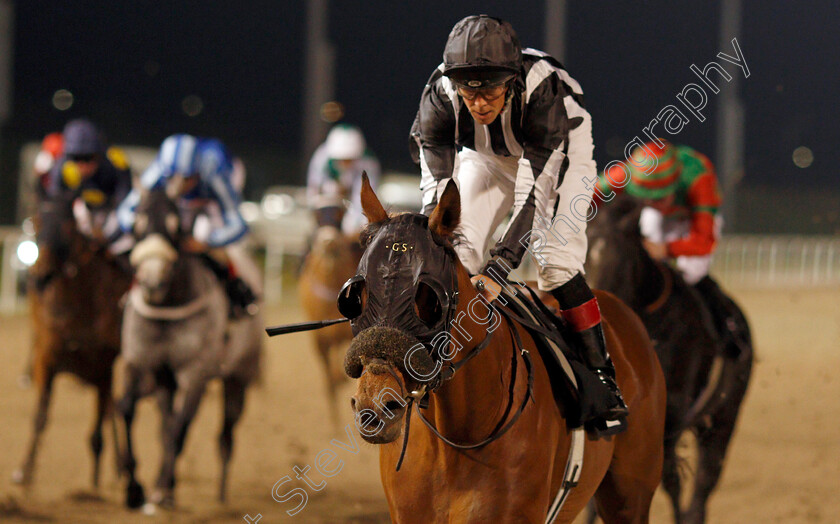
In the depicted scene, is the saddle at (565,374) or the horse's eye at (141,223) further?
the horse's eye at (141,223)

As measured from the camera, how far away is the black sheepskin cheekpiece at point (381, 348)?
2.00 meters

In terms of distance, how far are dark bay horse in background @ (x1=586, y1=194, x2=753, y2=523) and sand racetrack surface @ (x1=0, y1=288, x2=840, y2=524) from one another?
65 cm

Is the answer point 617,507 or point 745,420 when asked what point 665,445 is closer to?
point 617,507

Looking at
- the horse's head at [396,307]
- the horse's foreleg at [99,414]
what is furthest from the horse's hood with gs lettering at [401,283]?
the horse's foreleg at [99,414]

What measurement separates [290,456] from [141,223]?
2.06 metres

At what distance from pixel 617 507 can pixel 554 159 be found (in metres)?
1.31

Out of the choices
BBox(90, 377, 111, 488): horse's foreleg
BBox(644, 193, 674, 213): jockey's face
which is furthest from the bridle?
BBox(90, 377, 111, 488): horse's foreleg

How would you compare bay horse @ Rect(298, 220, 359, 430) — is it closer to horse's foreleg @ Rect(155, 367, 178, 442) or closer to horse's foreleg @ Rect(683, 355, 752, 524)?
horse's foreleg @ Rect(155, 367, 178, 442)

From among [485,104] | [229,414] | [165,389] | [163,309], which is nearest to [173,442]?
[165,389]

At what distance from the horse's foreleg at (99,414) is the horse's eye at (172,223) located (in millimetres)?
1231

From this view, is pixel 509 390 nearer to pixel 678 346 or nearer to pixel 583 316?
pixel 583 316

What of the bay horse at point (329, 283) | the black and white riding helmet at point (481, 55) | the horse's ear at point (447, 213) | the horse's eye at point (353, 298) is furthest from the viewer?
the bay horse at point (329, 283)

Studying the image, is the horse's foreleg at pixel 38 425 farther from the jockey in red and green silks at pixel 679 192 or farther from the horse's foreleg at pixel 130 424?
the jockey in red and green silks at pixel 679 192

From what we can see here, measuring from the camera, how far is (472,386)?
243 centimetres
